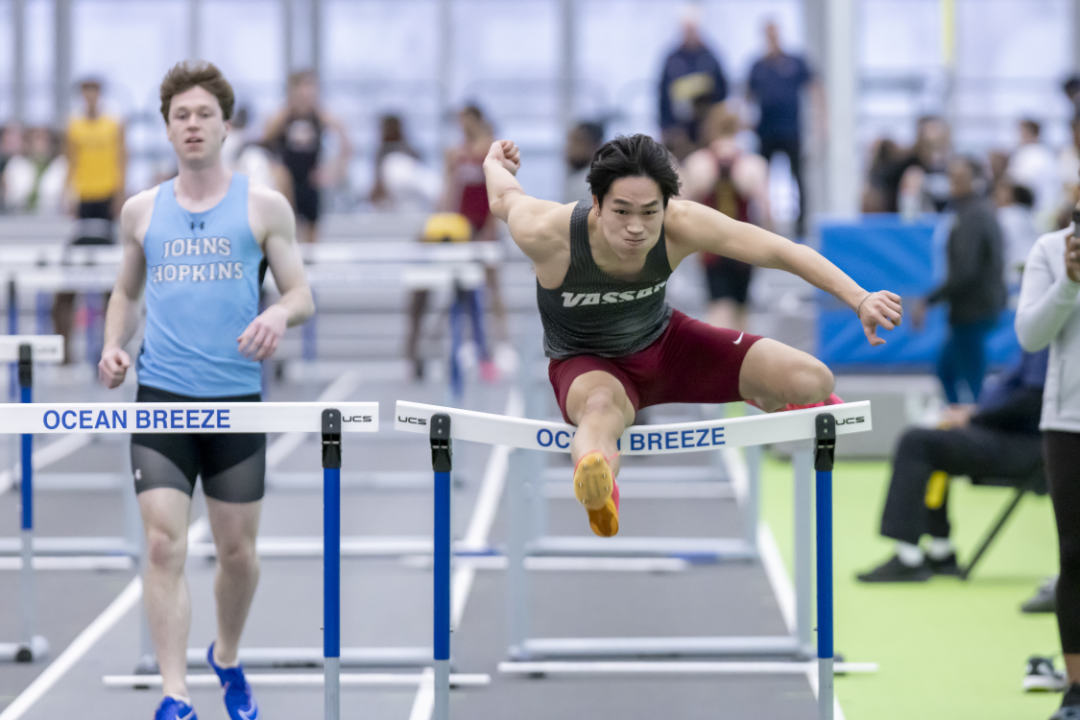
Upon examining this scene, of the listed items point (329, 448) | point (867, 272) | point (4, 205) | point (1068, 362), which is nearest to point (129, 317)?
point (329, 448)

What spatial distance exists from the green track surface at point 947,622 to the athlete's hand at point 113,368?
9.20 feet

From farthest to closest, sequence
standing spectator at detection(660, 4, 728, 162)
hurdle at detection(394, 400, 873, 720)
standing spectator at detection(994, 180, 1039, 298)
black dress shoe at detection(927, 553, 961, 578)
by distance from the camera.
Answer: standing spectator at detection(660, 4, 728, 162)
standing spectator at detection(994, 180, 1039, 298)
black dress shoe at detection(927, 553, 961, 578)
hurdle at detection(394, 400, 873, 720)

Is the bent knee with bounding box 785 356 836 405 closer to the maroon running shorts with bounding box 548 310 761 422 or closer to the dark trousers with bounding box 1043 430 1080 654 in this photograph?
the maroon running shorts with bounding box 548 310 761 422

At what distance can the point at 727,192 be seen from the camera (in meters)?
11.2

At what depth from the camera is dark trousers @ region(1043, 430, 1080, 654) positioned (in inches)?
200

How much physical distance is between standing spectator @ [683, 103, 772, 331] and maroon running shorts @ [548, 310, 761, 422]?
252 inches

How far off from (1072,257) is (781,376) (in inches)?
40.8

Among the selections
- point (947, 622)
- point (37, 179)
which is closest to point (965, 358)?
point (947, 622)

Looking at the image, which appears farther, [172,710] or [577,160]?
[577,160]

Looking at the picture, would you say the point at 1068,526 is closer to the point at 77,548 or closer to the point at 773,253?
the point at 773,253

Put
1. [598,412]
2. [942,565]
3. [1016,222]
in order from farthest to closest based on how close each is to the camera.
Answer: [1016,222] < [942,565] < [598,412]

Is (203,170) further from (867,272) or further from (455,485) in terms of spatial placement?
(867,272)

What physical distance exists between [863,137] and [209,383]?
17.0 metres

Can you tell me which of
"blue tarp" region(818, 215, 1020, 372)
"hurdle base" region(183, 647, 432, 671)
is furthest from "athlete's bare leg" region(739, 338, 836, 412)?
"blue tarp" region(818, 215, 1020, 372)
